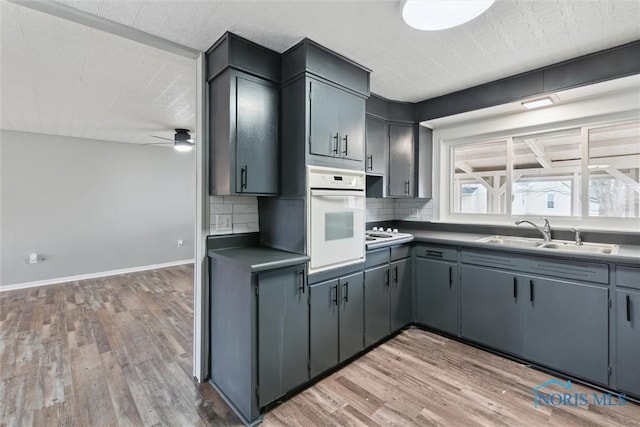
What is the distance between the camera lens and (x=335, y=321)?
2.23 meters

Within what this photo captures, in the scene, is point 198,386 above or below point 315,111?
below

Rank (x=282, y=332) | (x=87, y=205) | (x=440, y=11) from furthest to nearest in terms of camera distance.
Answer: (x=87, y=205), (x=282, y=332), (x=440, y=11)

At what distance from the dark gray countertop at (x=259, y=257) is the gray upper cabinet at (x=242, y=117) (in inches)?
16.8

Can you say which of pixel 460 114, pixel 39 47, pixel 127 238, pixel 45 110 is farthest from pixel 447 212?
pixel 127 238

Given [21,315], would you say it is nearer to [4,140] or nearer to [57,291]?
[57,291]

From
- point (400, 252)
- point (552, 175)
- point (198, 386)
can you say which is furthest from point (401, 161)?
point (198, 386)

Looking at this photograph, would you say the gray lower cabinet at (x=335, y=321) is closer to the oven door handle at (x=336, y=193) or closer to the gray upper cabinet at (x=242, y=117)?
the oven door handle at (x=336, y=193)

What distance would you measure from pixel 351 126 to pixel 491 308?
1.98 m

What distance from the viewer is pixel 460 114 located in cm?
303

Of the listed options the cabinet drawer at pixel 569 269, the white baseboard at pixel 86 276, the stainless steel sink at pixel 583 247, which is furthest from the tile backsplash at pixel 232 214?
the white baseboard at pixel 86 276

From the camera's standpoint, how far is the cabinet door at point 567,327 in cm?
204

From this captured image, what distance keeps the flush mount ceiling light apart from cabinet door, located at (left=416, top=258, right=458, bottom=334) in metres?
2.03

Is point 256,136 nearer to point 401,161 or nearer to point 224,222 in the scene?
point 224,222

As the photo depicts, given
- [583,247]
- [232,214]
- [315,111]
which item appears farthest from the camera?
[583,247]
